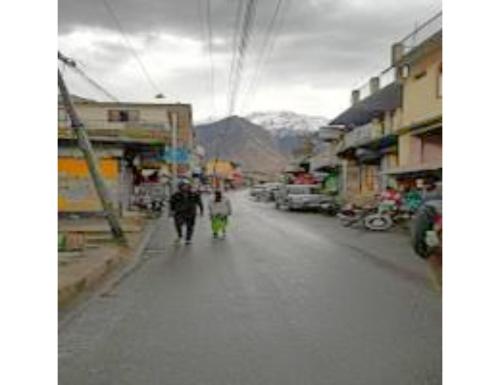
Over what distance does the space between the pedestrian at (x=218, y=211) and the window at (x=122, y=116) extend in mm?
49865

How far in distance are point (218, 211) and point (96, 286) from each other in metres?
11.0

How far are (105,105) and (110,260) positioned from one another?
60.1 meters

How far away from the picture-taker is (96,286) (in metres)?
12.8

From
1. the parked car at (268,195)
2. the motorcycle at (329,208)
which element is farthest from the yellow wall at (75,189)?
the parked car at (268,195)

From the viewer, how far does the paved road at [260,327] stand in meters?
6.52

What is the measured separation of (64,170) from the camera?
3128 centimetres

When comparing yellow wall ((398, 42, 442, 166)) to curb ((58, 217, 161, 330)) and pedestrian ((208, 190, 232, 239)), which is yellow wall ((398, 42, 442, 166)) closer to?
pedestrian ((208, 190, 232, 239))

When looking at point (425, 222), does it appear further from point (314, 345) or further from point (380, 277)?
point (380, 277)

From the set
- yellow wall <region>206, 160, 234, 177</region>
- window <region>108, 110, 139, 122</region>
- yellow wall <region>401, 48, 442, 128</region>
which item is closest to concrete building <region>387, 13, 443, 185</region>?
yellow wall <region>401, 48, 442, 128</region>

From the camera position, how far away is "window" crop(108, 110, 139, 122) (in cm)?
7381

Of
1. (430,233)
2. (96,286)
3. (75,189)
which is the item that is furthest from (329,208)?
(430,233)

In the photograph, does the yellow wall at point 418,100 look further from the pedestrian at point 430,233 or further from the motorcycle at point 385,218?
the pedestrian at point 430,233

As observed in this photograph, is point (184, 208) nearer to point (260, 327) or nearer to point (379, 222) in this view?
point (379, 222)

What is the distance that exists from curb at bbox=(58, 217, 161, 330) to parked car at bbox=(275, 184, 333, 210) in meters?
28.5
